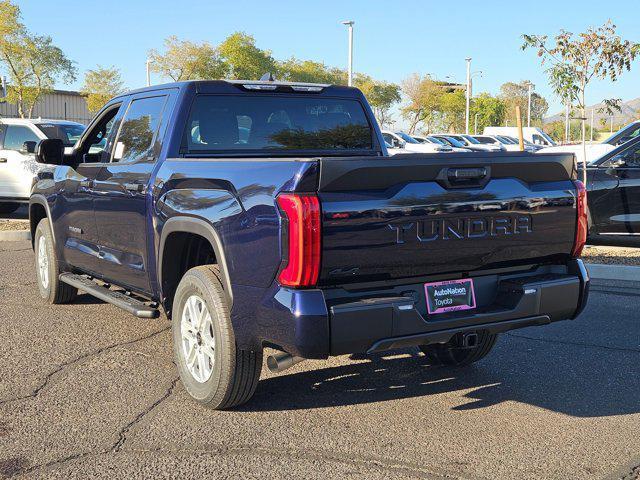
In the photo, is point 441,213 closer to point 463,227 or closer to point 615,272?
point 463,227

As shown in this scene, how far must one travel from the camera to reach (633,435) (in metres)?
4.19

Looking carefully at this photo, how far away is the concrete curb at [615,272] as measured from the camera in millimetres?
8844

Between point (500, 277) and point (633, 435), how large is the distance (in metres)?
1.11

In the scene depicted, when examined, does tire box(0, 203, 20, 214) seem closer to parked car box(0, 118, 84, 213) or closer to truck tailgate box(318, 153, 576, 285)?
parked car box(0, 118, 84, 213)

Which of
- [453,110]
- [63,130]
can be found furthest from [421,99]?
[63,130]

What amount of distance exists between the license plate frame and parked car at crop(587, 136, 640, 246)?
21.6 feet

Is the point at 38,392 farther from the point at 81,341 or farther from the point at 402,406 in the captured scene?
the point at 402,406

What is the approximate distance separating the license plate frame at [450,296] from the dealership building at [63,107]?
71.0 m

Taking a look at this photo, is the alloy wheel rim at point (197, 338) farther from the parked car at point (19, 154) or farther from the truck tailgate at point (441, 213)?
the parked car at point (19, 154)

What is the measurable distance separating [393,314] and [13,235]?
9786 millimetres

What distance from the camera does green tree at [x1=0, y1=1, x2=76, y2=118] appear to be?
49.8 metres

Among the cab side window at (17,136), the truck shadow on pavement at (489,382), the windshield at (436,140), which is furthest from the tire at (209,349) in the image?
the windshield at (436,140)

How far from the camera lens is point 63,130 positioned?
15391 millimetres

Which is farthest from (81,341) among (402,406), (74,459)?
(402,406)
